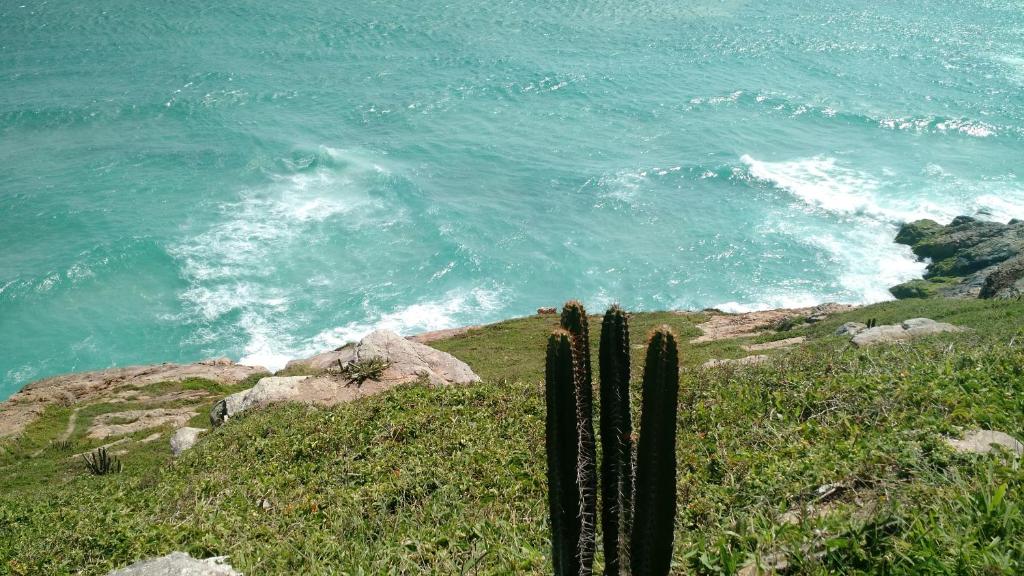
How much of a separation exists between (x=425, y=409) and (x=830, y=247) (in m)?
44.6

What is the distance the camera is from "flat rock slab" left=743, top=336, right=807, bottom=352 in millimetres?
27531

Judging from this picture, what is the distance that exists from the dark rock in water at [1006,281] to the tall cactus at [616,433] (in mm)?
26675

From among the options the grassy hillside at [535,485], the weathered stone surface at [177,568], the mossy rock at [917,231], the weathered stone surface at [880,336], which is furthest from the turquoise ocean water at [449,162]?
the weathered stone surface at [177,568]

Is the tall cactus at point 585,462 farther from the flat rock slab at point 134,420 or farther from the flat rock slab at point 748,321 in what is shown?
Result: the flat rock slab at point 748,321

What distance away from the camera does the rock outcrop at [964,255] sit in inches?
1301

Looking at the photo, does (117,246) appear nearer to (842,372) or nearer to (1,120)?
(1,120)

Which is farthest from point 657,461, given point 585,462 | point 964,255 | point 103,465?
point 964,255

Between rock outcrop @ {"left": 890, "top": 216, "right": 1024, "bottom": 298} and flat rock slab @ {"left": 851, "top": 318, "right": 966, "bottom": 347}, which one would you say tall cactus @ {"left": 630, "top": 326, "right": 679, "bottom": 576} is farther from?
rock outcrop @ {"left": 890, "top": 216, "right": 1024, "bottom": 298}

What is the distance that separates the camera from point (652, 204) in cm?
6028

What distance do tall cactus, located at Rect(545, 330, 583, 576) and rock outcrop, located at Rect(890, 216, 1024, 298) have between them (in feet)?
97.2

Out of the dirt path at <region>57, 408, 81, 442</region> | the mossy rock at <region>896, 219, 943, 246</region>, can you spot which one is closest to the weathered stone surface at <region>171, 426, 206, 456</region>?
the dirt path at <region>57, 408, 81, 442</region>

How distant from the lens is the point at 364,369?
2398 cm

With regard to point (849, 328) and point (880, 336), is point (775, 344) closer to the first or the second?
point (849, 328)

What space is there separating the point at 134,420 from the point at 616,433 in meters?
25.1
